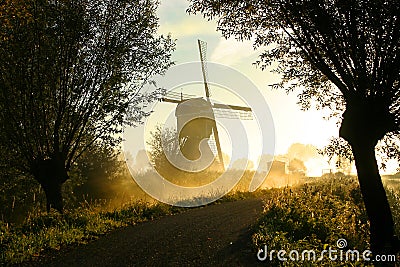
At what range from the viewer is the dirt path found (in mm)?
8992

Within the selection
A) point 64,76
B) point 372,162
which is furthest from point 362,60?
point 64,76

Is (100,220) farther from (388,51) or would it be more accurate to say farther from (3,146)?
(388,51)

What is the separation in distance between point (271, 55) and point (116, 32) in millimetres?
7829

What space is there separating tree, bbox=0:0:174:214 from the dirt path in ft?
18.5

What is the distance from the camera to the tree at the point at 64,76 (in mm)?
15781

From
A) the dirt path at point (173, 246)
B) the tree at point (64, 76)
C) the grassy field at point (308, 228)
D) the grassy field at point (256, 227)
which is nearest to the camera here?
the dirt path at point (173, 246)

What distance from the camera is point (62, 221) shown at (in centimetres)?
1341

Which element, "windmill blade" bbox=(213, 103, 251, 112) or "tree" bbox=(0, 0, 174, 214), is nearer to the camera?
"tree" bbox=(0, 0, 174, 214)

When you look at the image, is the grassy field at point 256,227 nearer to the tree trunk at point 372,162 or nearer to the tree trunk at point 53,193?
the tree trunk at point 372,162

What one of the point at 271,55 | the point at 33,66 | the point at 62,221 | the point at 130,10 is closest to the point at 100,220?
the point at 62,221

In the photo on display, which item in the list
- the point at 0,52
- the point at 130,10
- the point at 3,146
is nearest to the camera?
the point at 0,52

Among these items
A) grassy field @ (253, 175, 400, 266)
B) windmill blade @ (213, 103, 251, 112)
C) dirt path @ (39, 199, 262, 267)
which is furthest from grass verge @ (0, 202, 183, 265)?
windmill blade @ (213, 103, 251, 112)

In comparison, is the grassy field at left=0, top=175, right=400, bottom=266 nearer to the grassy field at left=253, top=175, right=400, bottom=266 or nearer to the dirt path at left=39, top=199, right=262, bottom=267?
the grassy field at left=253, top=175, right=400, bottom=266

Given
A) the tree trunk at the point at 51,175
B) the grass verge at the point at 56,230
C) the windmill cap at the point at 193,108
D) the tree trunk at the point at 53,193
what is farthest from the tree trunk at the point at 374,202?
the windmill cap at the point at 193,108
